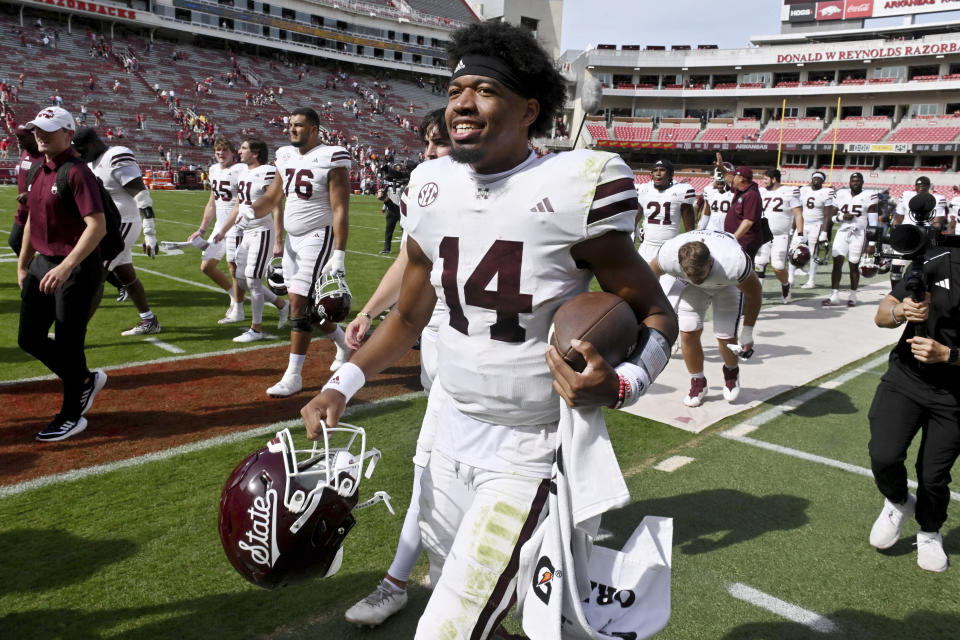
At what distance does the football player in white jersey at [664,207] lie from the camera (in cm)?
798

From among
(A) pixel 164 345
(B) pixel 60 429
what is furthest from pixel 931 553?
(A) pixel 164 345

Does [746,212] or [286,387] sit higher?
[746,212]

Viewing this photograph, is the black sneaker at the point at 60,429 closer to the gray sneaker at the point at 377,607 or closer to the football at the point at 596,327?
the gray sneaker at the point at 377,607

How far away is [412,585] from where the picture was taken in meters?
3.14

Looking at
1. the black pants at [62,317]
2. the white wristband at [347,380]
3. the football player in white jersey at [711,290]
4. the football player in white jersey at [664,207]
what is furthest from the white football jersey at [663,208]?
the white wristband at [347,380]

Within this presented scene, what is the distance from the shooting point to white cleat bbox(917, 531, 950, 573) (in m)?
3.46

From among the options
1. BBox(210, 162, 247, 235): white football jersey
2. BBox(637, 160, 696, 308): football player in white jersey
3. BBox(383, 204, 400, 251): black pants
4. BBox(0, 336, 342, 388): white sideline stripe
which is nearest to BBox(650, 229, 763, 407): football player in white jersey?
BBox(637, 160, 696, 308): football player in white jersey

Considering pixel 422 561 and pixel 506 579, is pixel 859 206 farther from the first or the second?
pixel 506 579

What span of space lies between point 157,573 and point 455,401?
195cm

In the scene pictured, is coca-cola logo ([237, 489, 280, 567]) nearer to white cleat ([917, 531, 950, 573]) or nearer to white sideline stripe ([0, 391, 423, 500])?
white sideline stripe ([0, 391, 423, 500])

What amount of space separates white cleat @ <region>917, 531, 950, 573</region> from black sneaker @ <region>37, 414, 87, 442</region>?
16.9 feet

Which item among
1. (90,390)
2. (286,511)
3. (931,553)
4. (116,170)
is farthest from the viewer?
(116,170)

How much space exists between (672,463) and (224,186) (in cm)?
632

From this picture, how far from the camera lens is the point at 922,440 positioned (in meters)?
3.46
